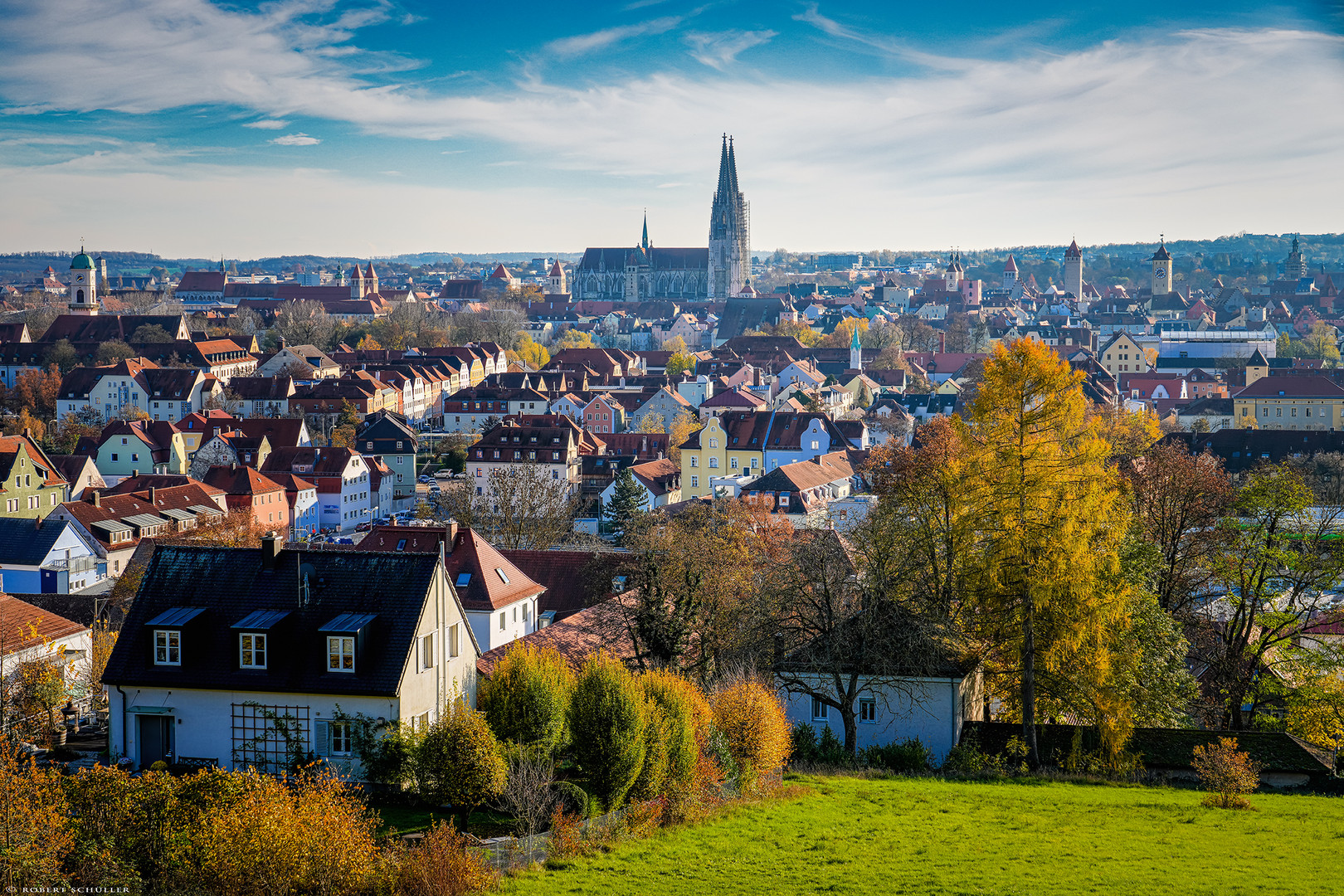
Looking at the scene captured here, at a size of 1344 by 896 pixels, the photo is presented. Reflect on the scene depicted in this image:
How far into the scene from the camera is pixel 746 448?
6944 centimetres

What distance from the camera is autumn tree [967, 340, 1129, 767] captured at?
2267cm

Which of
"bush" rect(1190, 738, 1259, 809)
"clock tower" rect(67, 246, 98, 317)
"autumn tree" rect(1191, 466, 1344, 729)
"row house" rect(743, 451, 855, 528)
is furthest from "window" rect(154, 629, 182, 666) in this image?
"clock tower" rect(67, 246, 98, 317)

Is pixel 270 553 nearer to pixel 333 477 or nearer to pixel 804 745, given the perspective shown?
pixel 804 745

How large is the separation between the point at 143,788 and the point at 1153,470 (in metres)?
25.0

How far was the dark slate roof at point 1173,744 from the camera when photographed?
24.2 metres

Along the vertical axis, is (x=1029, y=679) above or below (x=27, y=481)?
above

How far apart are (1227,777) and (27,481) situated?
5557 cm

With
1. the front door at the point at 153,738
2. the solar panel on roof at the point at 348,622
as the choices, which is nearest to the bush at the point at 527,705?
the solar panel on roof at the point at 348,622

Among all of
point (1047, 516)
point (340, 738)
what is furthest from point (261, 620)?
point (1047, 516)

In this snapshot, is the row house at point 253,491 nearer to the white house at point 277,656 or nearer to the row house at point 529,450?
the row house at point 529,450

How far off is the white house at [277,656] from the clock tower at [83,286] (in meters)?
143

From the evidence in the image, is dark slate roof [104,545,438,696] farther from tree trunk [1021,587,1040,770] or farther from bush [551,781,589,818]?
tree trunk [1021,587,1040,770]

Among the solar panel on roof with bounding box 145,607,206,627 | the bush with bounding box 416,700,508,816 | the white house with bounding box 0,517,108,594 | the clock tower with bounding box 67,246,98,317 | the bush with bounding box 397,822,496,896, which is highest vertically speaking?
the clock tower with bounding box 67,246,98,317

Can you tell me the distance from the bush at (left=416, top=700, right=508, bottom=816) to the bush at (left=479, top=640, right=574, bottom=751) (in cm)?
96
